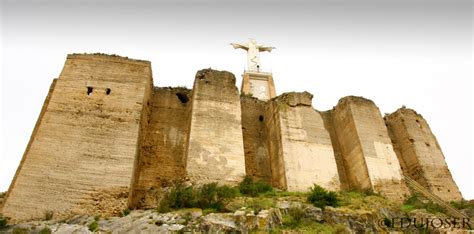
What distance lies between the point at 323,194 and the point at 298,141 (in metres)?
3.09

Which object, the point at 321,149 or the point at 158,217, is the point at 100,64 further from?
the point at 321,149

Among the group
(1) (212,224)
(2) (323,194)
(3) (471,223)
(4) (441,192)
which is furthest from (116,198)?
(4) (441,192)

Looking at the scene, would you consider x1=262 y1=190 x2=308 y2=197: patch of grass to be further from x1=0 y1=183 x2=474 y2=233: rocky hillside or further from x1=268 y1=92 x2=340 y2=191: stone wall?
x1=268 y1=92 x2=340 y2=191: stone wall

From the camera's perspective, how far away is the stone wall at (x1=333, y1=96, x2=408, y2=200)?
49.7 feet

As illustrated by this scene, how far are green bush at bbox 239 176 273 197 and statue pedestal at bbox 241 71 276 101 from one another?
46.7 ft

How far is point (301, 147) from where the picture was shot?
15133 millimetres

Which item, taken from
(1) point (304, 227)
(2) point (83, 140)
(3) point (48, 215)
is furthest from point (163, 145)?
(1) point (304, 227)

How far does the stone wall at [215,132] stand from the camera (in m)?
13.4

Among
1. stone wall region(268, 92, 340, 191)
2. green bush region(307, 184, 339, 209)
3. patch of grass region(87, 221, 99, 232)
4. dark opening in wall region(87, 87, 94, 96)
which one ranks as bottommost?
patch of grass region(87, 221, 99, 232)

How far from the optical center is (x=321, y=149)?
1549 cm

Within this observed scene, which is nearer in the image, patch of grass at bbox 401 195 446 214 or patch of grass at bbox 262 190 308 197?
patch of grass at bbox 262 190 308 197

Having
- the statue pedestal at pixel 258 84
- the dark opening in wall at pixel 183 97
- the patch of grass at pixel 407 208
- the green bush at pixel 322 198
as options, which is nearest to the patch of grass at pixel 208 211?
the green bush at pixel 322 198

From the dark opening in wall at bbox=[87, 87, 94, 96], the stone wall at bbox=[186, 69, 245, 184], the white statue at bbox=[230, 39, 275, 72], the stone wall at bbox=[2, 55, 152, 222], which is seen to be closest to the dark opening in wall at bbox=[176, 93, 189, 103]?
the stone wall at bbox=[186, 69, 245, 184]

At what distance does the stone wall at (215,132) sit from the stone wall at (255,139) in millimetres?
1395
